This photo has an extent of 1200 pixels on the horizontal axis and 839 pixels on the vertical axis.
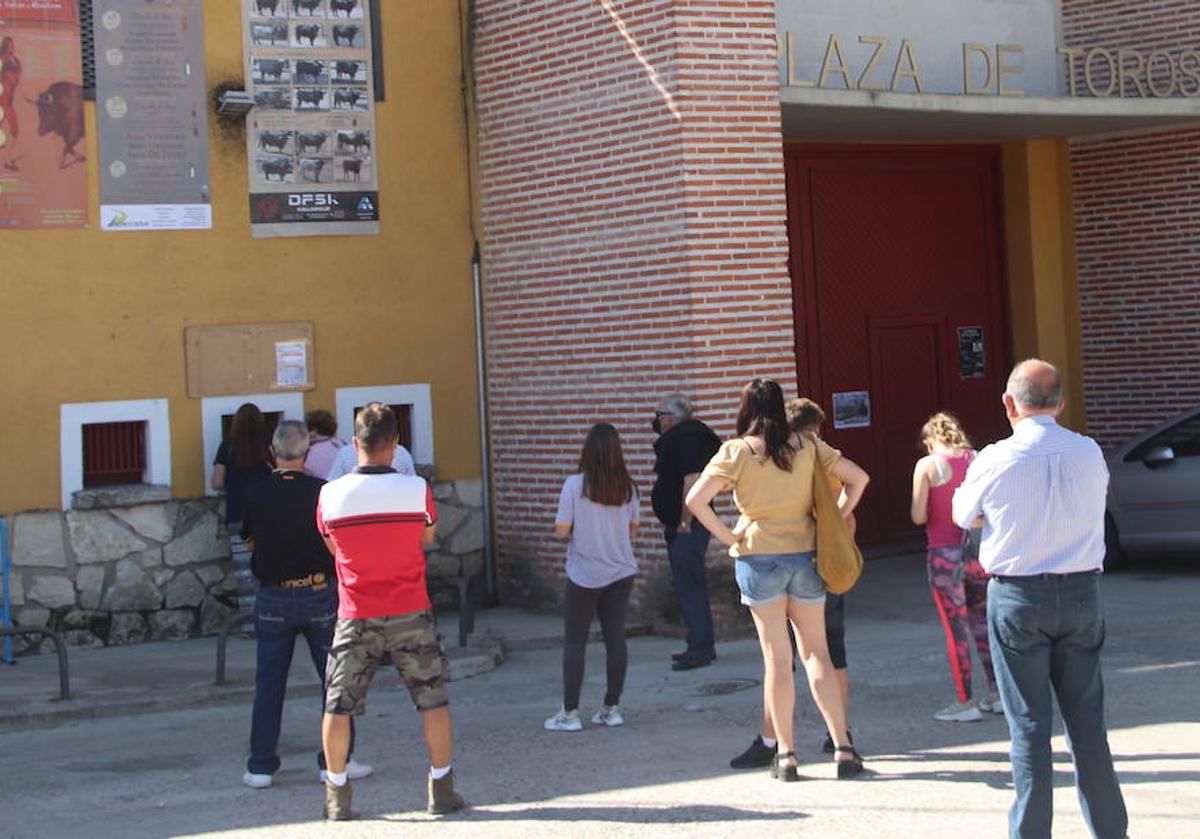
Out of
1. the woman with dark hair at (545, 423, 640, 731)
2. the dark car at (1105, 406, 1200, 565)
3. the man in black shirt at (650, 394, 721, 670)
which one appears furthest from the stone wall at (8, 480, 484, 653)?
the dark car at (1105, 406, 1200, 565)

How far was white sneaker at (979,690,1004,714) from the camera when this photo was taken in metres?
9.27

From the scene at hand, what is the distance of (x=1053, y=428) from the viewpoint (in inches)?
244

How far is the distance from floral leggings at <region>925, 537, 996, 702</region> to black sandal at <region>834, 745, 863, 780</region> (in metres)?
1.32

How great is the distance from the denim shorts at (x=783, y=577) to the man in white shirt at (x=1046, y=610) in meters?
1.67

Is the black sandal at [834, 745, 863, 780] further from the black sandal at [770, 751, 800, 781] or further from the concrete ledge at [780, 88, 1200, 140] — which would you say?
the concrete ledge at [780, 88, 1200, 140]

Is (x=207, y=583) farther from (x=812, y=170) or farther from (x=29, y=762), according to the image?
(x=812, y=170)

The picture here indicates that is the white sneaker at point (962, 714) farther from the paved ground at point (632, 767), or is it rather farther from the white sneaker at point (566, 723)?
the white sneaker at point (566, 723)

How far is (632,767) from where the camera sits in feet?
27.7

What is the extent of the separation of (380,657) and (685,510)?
162 inches

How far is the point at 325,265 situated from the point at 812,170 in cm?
552

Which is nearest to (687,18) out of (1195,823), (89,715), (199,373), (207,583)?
(199,373)

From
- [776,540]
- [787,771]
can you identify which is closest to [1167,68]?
[776,540]

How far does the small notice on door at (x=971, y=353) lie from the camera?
59.9 feet

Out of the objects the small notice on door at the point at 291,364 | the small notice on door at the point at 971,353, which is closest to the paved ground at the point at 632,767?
the small notice on door at the point at 291,364
